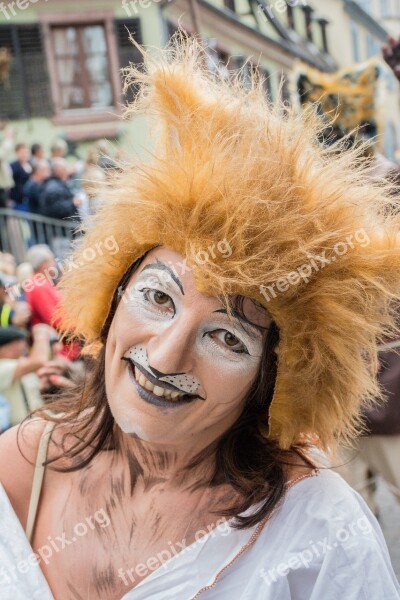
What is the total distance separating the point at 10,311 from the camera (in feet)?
12.2

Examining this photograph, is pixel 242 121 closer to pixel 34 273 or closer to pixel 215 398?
pixel 215 398

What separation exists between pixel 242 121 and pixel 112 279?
0.47m

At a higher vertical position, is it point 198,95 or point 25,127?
→ point 25,127

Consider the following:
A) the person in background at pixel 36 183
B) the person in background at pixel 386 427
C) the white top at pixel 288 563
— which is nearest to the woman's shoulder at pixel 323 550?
the white top at pixel 288 563

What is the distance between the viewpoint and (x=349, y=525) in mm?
1478

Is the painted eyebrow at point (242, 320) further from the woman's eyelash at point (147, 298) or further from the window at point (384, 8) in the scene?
the window at point (384, 8)

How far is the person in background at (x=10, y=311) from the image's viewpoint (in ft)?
12.0

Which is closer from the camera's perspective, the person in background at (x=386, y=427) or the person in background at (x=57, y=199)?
the person in background at (x=386, y=427)

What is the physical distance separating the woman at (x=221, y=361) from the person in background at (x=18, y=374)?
150cm

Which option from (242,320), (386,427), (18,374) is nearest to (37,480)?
(242,320)

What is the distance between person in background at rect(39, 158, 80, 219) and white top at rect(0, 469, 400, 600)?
5180 mm

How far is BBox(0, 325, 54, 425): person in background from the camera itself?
3.13 metres

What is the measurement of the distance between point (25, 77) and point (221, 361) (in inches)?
489

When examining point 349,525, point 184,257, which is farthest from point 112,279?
point 349,525
